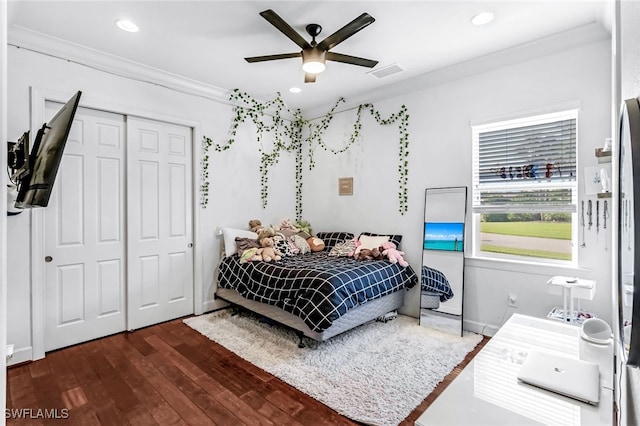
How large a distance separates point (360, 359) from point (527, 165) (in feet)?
7.92

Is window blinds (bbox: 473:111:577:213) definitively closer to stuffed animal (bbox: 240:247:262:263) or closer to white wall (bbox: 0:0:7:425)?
stuffed animal (bbox: 240:247:262:263)

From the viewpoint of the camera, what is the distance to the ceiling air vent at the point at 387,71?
11.2 feet

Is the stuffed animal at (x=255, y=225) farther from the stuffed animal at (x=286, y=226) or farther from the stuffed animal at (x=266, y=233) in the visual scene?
the stuffed animal at (x=286, y=226)

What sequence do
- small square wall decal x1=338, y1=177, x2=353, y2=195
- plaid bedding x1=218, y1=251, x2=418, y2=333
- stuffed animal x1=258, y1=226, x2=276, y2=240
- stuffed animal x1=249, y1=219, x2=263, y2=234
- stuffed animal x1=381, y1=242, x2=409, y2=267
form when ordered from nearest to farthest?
plaid bedding x1=218, y1=251, x2=418, y2=333, stuffed animal x1=381, y1=242, x2=409, y2=267, stuffed animal x1=258, y1=226, x2=276, y2=240, stuffed animal x1=249, y1=219, x2=263, y2=234, small square wall decal x1=338, y1=177, x2=353, y2=195

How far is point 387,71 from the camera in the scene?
139 inches

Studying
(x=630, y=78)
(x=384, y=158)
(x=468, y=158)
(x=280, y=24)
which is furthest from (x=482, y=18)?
(x=630, y=78)

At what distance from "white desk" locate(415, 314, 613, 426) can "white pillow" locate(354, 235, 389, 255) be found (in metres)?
2.28

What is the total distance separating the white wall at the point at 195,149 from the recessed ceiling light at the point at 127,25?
74 cm

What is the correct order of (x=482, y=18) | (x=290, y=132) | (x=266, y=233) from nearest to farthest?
(x=482, y=18) < (x=266, y=233) < (x=290, y=132)

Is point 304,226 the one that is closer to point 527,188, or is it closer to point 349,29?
point 527,188

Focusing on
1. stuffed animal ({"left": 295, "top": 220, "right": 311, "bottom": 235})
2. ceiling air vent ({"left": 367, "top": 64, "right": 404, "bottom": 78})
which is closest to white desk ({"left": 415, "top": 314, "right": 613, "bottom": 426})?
ceiling air vent ({"left": 367, "top": 64, "right": 404, "bottom": 78})

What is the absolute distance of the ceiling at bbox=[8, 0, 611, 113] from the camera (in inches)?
94.7

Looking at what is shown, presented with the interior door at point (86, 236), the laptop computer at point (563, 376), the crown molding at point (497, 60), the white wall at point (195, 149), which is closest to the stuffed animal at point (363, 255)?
the white wall at point (195, 149)

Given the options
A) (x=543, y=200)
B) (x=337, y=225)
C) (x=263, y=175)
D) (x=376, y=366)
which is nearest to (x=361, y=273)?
(x=376, y=366)
